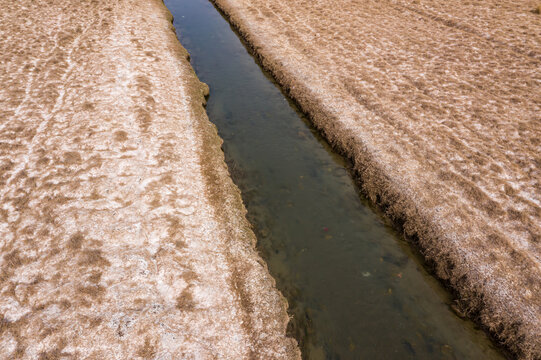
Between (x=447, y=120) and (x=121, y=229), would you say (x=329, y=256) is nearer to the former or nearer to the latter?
(x=121, y=229)

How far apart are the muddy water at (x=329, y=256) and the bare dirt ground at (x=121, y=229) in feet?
3.21

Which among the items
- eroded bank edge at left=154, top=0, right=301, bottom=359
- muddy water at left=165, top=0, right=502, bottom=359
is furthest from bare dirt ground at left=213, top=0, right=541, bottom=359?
eroded bank edge at left=154, top=0, right=301, bottom=359

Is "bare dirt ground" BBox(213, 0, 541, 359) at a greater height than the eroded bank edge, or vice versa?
"bare dirt ground" BBox(213, 0, 541, 359)

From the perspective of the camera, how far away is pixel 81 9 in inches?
1142

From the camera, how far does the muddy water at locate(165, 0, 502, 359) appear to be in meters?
8.73

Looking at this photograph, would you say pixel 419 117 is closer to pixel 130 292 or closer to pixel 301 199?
pixel 301 199

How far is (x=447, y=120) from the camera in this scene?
15945 mm

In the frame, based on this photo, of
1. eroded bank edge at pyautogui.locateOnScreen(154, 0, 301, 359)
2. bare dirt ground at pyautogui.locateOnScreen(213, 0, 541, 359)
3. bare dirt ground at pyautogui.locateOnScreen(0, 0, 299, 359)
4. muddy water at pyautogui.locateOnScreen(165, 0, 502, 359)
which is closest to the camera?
bare dirt ground at pyautogui.locateOnScreen(0, 0, 299, 359)

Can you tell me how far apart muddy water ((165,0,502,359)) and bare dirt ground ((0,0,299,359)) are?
977 millimetres

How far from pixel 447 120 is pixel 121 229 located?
16.4 m

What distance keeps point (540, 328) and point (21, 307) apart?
47.0 ft

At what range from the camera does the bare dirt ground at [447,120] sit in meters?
9.88

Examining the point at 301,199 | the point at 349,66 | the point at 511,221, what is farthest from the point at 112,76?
the point at 511,221

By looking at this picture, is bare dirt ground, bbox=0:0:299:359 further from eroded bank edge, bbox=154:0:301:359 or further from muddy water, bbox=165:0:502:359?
muddy water, bbox=165:0:502:359
